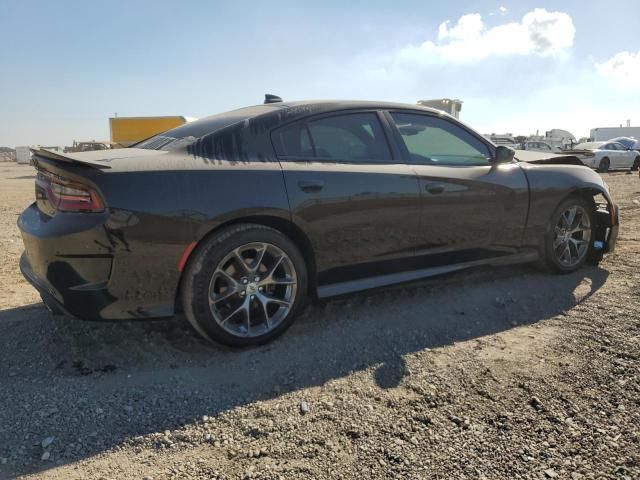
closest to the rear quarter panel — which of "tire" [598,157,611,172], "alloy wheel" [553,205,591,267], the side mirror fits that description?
the side mirror

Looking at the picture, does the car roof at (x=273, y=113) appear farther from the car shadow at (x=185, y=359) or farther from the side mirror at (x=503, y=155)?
the car shadow at (x=185, y=359)

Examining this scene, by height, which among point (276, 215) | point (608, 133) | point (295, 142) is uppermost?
point (608, 133)

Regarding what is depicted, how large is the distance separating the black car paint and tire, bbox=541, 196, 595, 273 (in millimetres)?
139

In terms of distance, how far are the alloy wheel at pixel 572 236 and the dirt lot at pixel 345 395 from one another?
2.05ft

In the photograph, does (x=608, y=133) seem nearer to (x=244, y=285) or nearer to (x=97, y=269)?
(x=244, y=285)

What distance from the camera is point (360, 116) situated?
3.43 meters

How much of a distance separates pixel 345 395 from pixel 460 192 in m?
1.87

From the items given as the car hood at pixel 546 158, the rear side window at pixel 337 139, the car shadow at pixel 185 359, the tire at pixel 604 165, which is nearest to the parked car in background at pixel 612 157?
the tire at pixel 604 165

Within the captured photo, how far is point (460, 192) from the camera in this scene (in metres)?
3.60

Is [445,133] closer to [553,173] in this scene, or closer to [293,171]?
[553,173]

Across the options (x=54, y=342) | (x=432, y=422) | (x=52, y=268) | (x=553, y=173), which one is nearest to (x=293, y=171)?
(x=52, y=268)

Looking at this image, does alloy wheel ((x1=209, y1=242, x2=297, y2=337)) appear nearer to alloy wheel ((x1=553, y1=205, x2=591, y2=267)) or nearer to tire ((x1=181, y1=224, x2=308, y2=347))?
tire ((x1=181, y1=224, x2=308, y2=347))

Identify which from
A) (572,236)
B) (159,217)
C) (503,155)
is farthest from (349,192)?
(572,236)

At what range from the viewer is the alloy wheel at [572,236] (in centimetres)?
423
